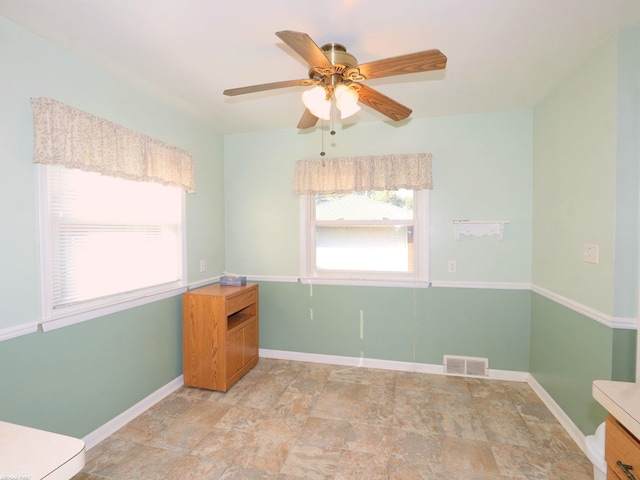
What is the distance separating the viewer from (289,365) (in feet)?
10.8

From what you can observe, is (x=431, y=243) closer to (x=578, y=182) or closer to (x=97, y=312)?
(x=578, y=182)

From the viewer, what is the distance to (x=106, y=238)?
223 centimetres

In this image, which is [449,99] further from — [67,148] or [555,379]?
[67,148]

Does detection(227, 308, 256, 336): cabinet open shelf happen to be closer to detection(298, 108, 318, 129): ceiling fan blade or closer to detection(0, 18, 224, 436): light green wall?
detection(0, 18, 224, 436): light green wall

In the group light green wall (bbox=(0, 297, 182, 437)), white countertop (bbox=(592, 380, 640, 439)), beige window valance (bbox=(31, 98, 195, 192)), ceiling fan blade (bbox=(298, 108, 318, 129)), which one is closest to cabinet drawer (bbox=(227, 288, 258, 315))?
light green wall (bbox=(0, 297, 182, 437))

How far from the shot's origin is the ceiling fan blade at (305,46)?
1206 millimetres

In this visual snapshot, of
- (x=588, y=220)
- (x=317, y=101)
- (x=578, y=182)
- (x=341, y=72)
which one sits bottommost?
(x=588, y=220)

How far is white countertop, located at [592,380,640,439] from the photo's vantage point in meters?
0.95

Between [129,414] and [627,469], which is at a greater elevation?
[627,469]

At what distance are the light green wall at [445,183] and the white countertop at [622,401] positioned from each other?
193 centimetres

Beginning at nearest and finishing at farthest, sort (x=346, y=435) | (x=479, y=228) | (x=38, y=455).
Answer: (x=38, y=455), (x=346, y=435), (x=479, y=228)

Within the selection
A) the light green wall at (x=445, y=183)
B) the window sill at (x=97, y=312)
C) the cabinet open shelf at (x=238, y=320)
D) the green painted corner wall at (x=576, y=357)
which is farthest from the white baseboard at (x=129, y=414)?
the green painted corner wall at (x=576, y=357)

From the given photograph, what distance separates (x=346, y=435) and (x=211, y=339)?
4.47 feet

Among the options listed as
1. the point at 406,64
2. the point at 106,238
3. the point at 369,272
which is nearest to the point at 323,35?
the point at 406,64
